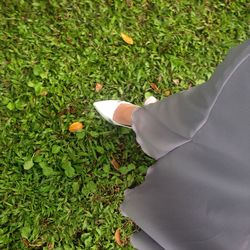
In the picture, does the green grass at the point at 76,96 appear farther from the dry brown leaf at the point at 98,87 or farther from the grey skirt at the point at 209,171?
the grey skirt at the point at 209,171

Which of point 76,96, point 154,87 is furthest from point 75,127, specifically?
point 154,87

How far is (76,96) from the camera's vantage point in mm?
2547

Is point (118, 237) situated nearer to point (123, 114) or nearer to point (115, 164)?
point (115, 164)

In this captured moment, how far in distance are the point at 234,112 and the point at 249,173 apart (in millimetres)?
195

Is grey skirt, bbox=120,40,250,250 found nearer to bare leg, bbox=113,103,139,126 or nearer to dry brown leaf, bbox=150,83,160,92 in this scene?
bare leg, bbox=113,103,139,126

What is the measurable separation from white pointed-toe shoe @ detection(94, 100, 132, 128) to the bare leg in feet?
0.07

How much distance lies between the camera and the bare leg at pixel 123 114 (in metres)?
2.39

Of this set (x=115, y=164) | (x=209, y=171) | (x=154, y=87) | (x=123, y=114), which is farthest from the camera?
(x=154, y=87)

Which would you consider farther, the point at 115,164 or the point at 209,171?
the point at 115,164

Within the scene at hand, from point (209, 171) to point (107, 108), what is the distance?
122 centimetres

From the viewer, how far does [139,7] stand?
286 centimetres

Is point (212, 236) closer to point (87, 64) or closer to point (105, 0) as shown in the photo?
point (87, 64)

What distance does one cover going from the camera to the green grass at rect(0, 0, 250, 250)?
232 centimetres

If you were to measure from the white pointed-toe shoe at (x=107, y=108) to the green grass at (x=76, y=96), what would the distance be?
0.26 feet
